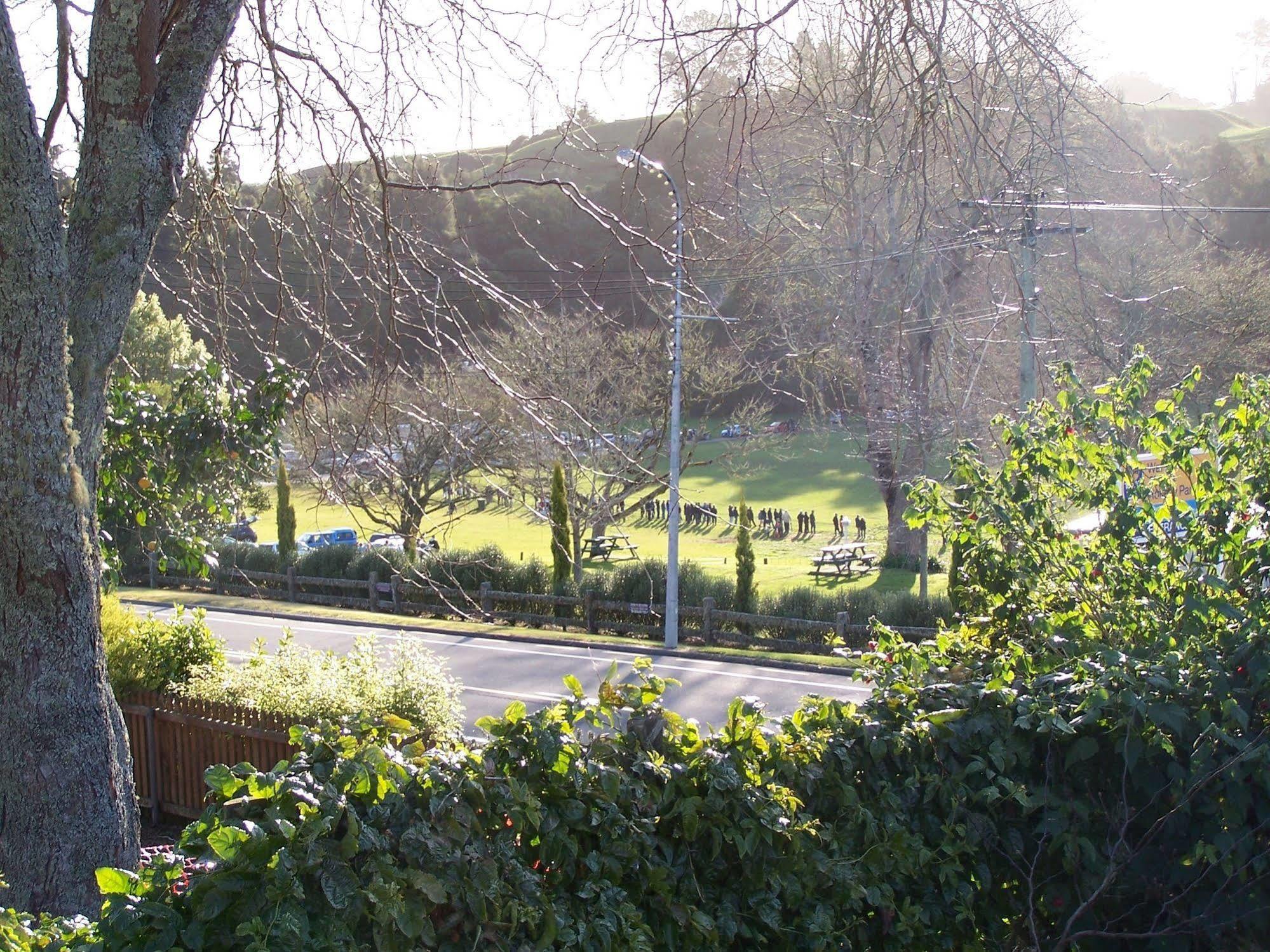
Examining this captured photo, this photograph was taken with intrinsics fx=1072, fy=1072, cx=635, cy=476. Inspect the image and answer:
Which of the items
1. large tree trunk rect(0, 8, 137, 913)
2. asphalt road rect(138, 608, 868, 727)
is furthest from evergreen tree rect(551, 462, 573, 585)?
large tree trunk rect(0, 8, 137, 913)

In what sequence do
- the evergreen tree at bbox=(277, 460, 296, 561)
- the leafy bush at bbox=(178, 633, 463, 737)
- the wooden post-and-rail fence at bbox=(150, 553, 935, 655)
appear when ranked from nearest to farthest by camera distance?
1. the leafy bush at bbox=(178, 633, 463, 737)
2. the wooden post-and-rail fence at bbox=(150, 553, 935, 655)
3. the evergreen tree at bbox=(277, 460, 296, 561)

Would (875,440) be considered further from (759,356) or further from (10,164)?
(10,164)

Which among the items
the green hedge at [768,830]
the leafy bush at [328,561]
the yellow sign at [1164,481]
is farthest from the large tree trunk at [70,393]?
the leafy bush at [328,561]

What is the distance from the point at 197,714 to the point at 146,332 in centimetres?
1845

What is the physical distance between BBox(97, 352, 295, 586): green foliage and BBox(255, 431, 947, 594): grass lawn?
16.8 m

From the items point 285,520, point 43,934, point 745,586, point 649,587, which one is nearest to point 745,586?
point 745,586

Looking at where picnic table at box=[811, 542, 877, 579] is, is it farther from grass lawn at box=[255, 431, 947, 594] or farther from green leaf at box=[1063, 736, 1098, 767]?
green leaf at box=[1063, 736, 1098, 767]

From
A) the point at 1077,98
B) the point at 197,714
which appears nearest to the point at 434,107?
the point at 1077,98

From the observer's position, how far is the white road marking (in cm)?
1752

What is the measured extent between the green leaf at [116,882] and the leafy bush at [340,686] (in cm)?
579

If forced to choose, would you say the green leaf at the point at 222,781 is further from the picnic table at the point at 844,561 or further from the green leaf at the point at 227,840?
the picnic table at the point at 844,561

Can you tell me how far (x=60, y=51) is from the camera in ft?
17.2

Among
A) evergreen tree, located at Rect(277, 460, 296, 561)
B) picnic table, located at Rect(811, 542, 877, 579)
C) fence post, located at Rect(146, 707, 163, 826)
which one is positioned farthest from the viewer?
picnic table, located at Rect(811, 542, 877, 579)

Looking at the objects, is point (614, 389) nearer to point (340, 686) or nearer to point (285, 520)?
point (285, 520)
